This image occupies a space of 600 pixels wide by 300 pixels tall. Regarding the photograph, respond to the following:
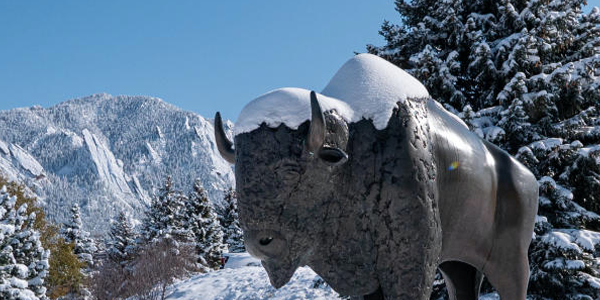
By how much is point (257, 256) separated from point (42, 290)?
15880 mm

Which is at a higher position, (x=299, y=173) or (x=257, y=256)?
(x=299, y=173)

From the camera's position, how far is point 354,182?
2.21m

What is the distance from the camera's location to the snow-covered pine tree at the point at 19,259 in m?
12.2

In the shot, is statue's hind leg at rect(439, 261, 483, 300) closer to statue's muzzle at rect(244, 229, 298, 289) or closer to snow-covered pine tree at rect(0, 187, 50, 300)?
statue's muzzle at rect(244, 229, 298, 289)

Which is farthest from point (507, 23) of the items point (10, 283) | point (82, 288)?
point (82, 288)

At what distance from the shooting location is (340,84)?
2559mm

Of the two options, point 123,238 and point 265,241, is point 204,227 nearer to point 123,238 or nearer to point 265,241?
point 123,238

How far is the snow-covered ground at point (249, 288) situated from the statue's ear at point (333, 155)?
7234 millimetres

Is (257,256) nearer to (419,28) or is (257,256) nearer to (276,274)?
(276,274)

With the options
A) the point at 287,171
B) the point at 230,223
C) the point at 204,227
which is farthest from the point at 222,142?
the point at 230,223

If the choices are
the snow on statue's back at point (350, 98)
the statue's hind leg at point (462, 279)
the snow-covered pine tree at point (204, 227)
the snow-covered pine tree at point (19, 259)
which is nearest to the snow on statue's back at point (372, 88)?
the snow on statue's back at point (350, 98)

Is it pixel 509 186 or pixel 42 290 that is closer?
pixel 509 186

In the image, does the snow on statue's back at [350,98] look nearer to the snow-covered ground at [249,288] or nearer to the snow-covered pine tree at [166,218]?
the snow-covered ground at [249,288]

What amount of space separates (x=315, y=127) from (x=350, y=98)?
543 mm
